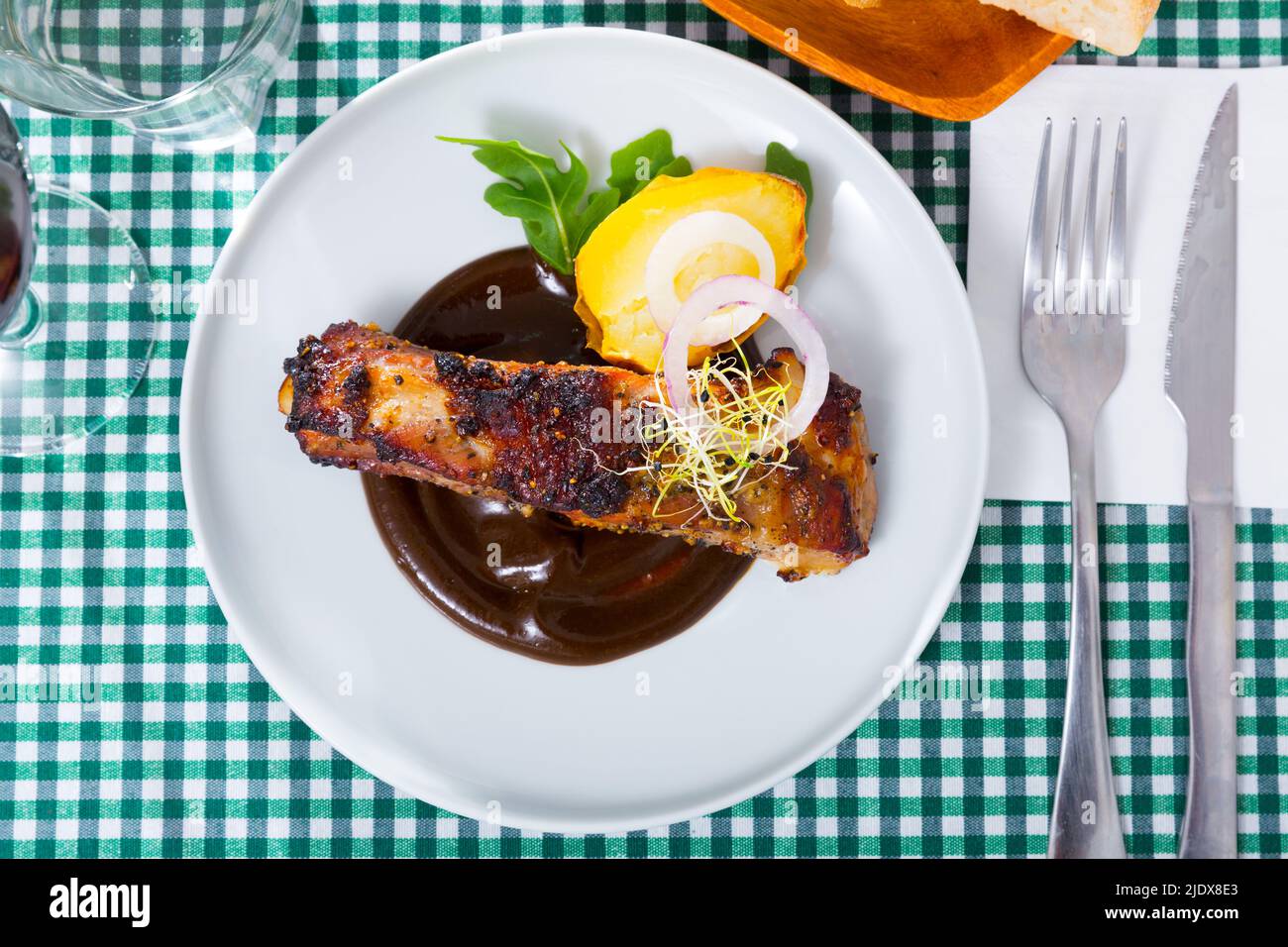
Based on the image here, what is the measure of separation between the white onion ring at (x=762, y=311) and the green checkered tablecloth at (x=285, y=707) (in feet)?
2.01

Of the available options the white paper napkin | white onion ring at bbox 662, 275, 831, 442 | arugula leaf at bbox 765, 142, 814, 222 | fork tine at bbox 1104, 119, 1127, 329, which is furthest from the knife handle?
arugula leaf at bbox 765, 142, 814, 222

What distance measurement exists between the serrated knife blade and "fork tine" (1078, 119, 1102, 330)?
0.23 m

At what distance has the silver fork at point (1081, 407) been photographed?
239 cm

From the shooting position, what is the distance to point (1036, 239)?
239 cm

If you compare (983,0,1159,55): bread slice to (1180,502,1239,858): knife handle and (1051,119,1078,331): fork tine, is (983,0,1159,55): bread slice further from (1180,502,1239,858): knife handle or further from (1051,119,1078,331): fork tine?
(1180,502,1239,858): knife handle

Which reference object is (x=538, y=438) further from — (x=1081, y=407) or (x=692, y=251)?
(x=1081, y=407)

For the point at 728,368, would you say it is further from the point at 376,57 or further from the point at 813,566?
the point at 376,57

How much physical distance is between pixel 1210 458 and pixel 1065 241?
2.19ft

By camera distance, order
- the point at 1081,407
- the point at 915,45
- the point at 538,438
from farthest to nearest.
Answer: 1. the point at 1081,407
2. the point at 915,45
3. the point at 538,438

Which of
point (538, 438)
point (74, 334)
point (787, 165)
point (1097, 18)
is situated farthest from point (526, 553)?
point (1097, 18)

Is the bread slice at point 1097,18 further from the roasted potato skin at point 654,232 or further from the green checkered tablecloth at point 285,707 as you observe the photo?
the roasted potato skin at point 654,232

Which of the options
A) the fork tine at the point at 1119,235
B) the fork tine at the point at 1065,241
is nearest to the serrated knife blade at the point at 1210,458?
the fork tine at the point at 1119,235

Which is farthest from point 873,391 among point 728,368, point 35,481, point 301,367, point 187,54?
point 35,481
